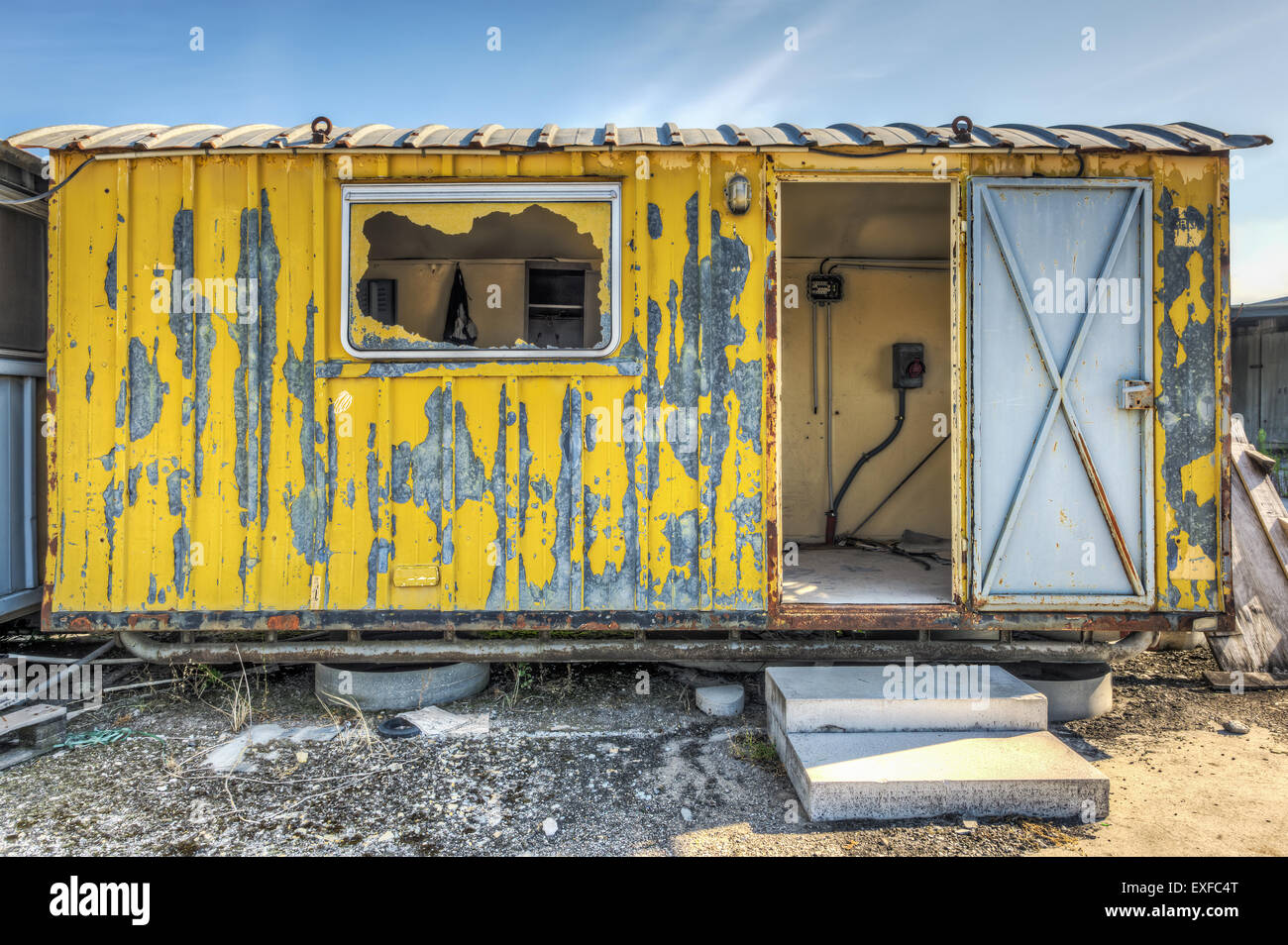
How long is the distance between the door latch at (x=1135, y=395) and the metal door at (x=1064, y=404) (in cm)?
1

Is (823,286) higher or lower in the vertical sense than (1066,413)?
higher

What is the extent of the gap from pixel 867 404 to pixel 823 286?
1.07 m

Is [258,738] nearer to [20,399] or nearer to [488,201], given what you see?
[20,399]

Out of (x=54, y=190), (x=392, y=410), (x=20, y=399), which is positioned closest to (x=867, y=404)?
(x=392, y=410)

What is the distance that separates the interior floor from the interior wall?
79 cm

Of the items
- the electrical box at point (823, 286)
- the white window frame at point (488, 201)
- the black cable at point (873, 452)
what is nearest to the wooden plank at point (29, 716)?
the white window frame at point (488, 201)

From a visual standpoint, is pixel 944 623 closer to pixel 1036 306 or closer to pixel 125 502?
pixel 1036 306

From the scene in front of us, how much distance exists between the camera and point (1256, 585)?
13.7 ft

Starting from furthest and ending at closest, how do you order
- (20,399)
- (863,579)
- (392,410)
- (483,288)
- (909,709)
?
(483,288) < (863,579) < (20,399) < (392,410) < (909,709)

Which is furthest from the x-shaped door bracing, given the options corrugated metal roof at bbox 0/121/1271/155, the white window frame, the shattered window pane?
the shattered window pane

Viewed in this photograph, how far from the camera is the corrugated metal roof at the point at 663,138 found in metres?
3.32

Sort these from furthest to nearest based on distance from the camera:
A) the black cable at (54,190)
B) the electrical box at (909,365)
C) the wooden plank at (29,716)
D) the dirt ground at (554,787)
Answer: the electrical box at (909,365) < the black cable at (54,190) < the wooden plank at (29,716) < the dirt ground at (554,787)

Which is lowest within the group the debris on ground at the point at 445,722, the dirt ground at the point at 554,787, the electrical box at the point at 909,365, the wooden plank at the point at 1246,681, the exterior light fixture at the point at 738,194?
the dirt ground at the point at 554,787

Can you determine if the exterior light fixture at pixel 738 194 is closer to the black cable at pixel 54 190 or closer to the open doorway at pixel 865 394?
the open doorway at pixel 865 394
